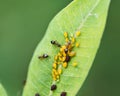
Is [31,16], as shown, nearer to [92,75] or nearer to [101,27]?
[92,75]

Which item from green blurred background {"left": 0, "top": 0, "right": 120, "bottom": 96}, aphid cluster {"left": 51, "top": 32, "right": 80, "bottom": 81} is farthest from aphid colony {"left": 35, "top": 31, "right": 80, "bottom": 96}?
green blurred background {"left": 0, "top": 0, "right": 120, "bottom": 96}

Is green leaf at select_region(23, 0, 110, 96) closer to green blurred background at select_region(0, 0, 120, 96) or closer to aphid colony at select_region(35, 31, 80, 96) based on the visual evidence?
aphid colony at select_region(35, 31, 80, 96)

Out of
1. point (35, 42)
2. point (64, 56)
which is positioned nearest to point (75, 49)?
point (64, 56)

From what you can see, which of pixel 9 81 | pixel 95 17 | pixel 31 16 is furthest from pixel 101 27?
pixel 31 16

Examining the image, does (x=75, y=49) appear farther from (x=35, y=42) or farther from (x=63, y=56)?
(x=35, y=42)

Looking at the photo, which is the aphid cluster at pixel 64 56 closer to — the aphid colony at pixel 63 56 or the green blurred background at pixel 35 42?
the aphid colony at pixel 63 56

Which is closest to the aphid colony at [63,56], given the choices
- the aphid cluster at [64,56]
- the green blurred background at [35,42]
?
the aphid cluster at [64,56]
